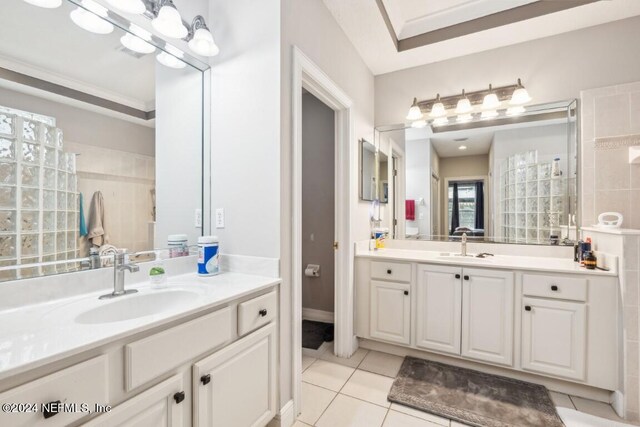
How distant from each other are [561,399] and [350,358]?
1405mm

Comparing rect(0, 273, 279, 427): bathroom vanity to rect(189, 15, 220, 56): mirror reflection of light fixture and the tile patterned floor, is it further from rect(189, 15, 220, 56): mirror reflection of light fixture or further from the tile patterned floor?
rect(189, 15, 220, 56): mirror reflection of light fixture

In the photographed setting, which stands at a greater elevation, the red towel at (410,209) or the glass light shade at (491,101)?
the glass light shade at (491,101)

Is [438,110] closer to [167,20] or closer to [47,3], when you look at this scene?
[167,20]

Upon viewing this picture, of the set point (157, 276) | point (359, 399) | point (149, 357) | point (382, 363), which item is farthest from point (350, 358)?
point (149, 357)

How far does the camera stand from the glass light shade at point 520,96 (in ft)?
7.68

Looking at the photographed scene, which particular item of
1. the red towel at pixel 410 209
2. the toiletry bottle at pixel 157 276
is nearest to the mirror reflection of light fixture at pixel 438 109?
the red towel at pixel 410 209

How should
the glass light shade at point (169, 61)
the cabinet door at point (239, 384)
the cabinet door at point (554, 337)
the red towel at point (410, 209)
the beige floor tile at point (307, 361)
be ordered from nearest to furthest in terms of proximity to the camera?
the cabinet door at point (239, 384) → the glass light shade at point (169, 61) → the cabinet door at point (554, 337) → the beige floor tile at point (307, 361) → the red towel at point (410, 209)

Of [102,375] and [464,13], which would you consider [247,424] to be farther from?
[464,13]

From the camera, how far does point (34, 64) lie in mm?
1151

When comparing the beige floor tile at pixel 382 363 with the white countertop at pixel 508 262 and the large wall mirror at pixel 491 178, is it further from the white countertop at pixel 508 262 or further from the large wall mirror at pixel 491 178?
the large wall mirror at pixel 491 178

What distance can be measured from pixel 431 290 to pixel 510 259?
2.22 feet

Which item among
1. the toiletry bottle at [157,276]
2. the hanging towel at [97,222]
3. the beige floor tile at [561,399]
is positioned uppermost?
the hanging towel at [97,222]

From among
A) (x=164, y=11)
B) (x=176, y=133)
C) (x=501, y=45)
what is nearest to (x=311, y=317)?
(x=176, y=133)

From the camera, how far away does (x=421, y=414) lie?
5.65 ft
